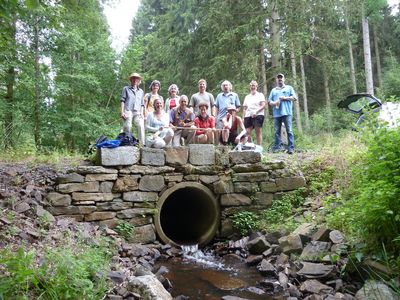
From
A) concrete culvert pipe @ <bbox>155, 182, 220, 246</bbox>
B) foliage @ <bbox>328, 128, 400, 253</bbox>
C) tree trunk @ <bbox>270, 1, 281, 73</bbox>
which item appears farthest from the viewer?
tree trunk @ <bbox>270, 1, 281, 73</bbox>

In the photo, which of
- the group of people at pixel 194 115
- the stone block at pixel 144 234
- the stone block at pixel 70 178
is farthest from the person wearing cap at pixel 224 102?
the stone block at pixel 70 178

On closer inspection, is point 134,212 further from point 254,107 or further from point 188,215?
point 254,107

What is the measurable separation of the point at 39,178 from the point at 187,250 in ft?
9.82

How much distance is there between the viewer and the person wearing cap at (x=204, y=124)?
22.8ft

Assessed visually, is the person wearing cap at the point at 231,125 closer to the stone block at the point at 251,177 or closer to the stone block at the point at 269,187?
the stone block at the point at 251,177

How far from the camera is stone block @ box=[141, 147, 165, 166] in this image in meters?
6.39

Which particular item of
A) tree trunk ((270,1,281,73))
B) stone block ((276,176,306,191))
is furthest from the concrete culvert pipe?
tree trunk ((270,1,281,73))

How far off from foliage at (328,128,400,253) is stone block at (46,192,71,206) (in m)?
4.55

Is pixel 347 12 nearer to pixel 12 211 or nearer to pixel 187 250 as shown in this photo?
pixel 187 250

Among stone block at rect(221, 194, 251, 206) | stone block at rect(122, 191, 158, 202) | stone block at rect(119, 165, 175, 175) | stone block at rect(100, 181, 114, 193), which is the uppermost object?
stone block at rect(119, 165, 175, 175)

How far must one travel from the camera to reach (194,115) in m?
7.03

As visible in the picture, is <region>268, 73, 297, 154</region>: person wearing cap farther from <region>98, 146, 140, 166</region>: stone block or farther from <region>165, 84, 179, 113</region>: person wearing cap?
<region>98, 146, 140, 166</region>: stone block

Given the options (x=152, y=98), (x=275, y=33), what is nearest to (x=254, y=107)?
(x=152, y=98)

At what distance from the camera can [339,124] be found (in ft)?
55.6
